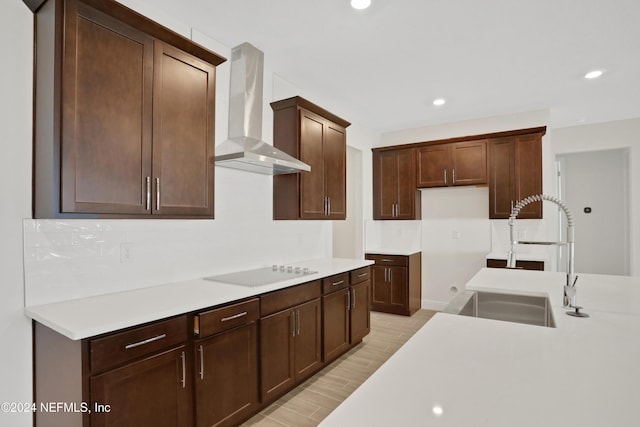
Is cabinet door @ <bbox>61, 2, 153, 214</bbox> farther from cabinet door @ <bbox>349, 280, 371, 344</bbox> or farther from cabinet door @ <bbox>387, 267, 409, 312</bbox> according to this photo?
cabinet door @ <bbox>387, 267, 409, 312</bbox>

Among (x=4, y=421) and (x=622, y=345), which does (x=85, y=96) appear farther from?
(x=622, y=345)

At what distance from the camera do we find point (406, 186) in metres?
4.96

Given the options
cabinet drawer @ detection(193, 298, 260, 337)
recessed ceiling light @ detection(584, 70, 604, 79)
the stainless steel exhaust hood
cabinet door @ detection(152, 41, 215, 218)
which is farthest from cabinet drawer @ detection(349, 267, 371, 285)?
recessed ceiling light @ detection(584, 70, 604, 79)

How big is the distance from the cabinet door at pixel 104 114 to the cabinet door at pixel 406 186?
3.80m

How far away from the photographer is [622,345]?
1.12 meters

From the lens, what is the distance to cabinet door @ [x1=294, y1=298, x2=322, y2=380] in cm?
259

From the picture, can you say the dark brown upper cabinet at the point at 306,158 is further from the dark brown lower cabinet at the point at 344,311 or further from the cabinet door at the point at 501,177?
the cabinet door at the point at 501,177

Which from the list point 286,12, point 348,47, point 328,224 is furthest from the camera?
point 328,224

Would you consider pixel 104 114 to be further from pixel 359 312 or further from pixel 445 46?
pixel 359 312

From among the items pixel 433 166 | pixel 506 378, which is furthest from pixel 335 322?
pixel 433 166

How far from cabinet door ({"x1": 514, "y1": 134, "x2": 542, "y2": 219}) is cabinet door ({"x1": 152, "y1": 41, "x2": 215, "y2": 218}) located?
12.4 feet

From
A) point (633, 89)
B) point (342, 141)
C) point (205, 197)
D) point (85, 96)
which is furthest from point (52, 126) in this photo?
point (633, 89)

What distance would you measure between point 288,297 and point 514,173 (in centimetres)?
341

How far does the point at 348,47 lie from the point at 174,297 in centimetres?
237
